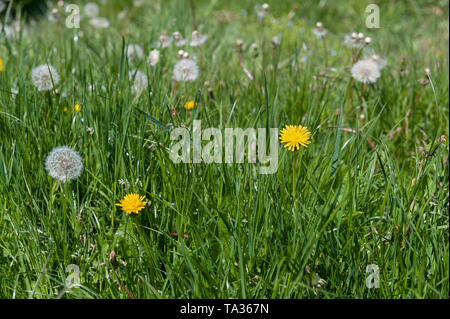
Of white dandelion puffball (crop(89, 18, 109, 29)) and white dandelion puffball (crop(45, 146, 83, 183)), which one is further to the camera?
white dandelion puffball (crop(89, 18, 109, 29))

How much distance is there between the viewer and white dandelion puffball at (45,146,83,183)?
1.77 metres

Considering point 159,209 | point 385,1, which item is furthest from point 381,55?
point 385,1

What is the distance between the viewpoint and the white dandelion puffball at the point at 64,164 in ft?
5.82

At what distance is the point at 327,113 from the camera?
2.57m

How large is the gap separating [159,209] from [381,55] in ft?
6.31

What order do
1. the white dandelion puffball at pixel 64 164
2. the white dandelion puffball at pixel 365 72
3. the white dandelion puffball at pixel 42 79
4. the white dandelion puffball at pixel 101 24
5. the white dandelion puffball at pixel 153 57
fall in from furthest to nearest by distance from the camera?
the white dandelion puffball at pixel 101 24 → the white dandelion puffball at pixel 153 57 → the white dandelion puffball at pixel 365 72 → the white dandelion puffball at pixel 42 79 → the white dandelion puffball at pixel 64 164

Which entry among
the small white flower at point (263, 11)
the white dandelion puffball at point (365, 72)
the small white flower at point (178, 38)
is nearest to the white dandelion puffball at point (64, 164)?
the small white flower at point (178, 38)

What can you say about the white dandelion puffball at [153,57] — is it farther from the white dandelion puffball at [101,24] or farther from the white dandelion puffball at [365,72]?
the white dandelion puffball at [101,24]

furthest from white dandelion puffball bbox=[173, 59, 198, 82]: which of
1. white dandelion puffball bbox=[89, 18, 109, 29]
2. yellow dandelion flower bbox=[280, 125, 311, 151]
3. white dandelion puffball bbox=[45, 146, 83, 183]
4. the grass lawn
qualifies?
white dandelion puffball bbox=[89, 18, 109, 29]

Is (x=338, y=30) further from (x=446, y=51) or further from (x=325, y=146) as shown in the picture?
(x=325, y=146)
